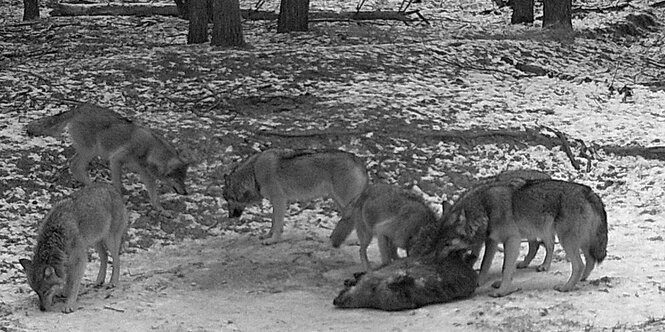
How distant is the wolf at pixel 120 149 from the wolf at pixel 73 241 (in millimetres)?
1978

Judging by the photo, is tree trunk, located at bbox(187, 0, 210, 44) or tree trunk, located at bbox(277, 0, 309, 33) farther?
tree trunk, located at bbox(277, 0, 309, 33)

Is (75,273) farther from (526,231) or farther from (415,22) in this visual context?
(415,22)

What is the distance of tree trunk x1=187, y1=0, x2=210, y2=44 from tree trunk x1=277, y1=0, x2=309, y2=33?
2181mm

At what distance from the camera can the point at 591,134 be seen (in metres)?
13.7

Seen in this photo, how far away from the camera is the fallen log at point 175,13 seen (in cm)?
2258

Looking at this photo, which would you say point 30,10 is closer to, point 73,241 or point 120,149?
point 120,149

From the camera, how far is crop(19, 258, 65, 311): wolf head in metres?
8.01

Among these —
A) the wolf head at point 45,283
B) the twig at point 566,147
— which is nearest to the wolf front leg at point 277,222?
the wolf head at point 45,283

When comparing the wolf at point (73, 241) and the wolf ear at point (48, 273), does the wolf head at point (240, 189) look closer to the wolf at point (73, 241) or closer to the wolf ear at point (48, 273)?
the wolf at point (73, 241)

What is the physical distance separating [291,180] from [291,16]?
10172 millimetres

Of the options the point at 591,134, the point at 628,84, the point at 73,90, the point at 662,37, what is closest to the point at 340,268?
the point at 591,134

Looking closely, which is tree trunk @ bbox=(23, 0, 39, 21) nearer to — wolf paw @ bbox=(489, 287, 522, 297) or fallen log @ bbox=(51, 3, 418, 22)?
fallen log @ bbox=(51, 3, 418, 22)

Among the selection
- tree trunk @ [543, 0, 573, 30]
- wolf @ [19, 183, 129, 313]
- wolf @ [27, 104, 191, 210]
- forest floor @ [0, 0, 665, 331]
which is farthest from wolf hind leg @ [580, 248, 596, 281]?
tree trunk @ [543, 0, 573, 30]

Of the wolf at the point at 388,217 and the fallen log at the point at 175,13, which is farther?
the fallen log at the point at 175,13
